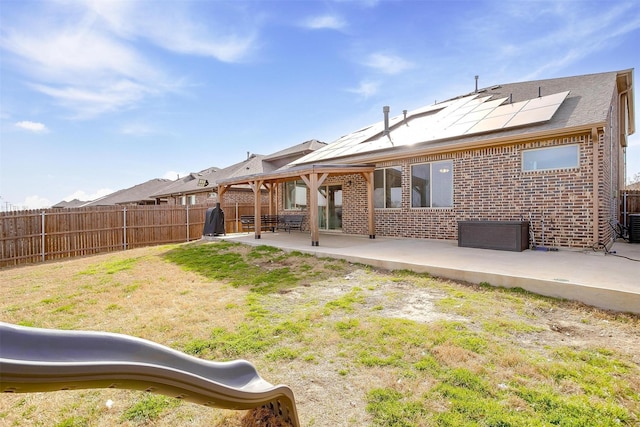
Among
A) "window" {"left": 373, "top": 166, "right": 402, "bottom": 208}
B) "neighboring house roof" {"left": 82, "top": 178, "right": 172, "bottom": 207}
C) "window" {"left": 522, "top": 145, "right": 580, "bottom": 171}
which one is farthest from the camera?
"neighboring house roof" {"left": 82, "top": 178, "right": 172, "bottom": 207}

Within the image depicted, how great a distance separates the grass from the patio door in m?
6.61

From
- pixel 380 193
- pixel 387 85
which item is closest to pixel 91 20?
pixel 380 193

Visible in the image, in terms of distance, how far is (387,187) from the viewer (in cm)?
1107

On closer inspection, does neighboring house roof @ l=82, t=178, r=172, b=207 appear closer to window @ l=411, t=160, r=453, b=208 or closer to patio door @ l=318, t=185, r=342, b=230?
patio door @ l=318, t=185, r=342, b=230

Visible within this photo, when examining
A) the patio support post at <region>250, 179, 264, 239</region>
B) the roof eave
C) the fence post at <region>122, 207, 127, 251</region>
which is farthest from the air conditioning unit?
the fence post at <region>122, 207, 127, 251</region>

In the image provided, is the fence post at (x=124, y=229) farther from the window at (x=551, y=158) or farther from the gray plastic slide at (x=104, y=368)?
the window at (x=551, y=158)

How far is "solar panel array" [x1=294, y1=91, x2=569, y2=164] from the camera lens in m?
8.76

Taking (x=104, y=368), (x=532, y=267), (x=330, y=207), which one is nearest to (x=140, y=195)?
(x=330, y=207)

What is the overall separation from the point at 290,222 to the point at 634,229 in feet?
40.1

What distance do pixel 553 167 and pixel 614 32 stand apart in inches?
252

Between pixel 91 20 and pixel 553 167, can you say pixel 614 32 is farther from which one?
pixel 91 20

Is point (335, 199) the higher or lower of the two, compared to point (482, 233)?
higher

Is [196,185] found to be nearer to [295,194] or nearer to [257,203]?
[295,194]

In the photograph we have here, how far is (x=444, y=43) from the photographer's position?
445 inches
